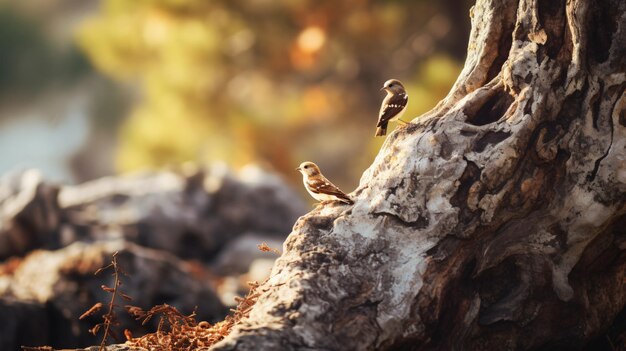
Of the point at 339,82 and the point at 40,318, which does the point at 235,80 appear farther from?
the point at 40,318

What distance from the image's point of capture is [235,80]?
18234 millimetres

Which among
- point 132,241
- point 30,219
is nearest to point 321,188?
point 30,219

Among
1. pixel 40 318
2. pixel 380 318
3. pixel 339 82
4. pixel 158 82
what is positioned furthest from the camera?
pixel 339 82

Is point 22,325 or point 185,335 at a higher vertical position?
point 22,325

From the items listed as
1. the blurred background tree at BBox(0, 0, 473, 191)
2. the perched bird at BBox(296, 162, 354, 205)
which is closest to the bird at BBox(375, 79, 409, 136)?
the perched bird at BBox(296, 162, 354, 205)

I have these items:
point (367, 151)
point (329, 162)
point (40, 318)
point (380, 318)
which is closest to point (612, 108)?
point (380, 318)

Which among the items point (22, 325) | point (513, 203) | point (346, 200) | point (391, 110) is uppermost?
point (391, 110)

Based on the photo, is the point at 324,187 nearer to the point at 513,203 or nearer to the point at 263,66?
the point at 513,203

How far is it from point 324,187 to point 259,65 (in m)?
13.2

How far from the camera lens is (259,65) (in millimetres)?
18391

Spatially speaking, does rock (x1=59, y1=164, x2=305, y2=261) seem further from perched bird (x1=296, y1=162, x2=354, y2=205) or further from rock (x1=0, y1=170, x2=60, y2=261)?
perched bird (x1=296, y1=162, x2=354, y2=205)

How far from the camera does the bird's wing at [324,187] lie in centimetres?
534

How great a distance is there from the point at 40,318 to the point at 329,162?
527 inches

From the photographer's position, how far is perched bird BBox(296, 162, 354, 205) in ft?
17.5
